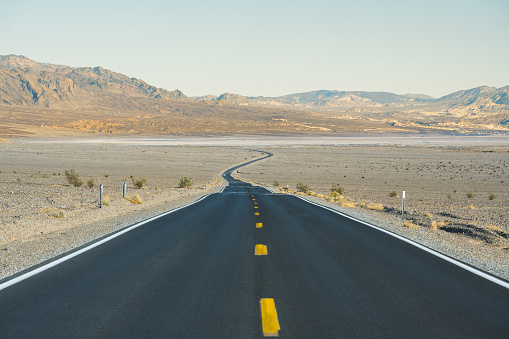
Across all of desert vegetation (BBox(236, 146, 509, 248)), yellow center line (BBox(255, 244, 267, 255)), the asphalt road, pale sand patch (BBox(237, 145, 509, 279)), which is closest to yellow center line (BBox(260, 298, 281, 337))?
the asphalt road

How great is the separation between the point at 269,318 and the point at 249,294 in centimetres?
110

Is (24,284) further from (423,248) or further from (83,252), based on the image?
(423,248)

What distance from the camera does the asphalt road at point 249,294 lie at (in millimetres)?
5453

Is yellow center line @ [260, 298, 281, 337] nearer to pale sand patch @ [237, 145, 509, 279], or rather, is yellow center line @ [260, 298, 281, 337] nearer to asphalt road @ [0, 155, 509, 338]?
asphalt road @ [0, 155, 509, 338]

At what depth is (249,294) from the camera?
269 inches

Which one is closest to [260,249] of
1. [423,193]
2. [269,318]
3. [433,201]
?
[269,318]

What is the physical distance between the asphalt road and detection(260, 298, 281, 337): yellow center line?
7 centimetres

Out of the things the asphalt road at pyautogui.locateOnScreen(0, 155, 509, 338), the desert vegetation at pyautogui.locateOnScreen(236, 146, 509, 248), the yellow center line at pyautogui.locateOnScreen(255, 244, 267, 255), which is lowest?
the desert vegetation at pyautogui.locateOnScreen(236, 146, 509, 248)

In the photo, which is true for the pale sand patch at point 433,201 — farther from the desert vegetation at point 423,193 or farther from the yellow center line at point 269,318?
the yellow center line at point 269,318

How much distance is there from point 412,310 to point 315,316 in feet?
4.37

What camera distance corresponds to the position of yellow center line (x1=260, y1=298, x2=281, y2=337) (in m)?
5.29

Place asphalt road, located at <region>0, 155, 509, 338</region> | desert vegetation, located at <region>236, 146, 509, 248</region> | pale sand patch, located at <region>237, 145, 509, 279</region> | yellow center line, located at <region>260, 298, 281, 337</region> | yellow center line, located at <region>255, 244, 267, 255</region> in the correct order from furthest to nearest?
desert vegetation, located at <region>236, 146, 509, 248</region> < pale sand patch, located at <region>237, 145, 509, 279</region> < yellow center line, located at <region>255, 244, 267, 255</region> < asphalt road, located at <region>0, 155, 509, 338</region> < yellow center line, located at <region>260, 298, 281, 337</region>

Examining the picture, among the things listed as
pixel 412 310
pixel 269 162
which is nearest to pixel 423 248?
Answer: pixel 412 310

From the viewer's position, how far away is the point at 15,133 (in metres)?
176
